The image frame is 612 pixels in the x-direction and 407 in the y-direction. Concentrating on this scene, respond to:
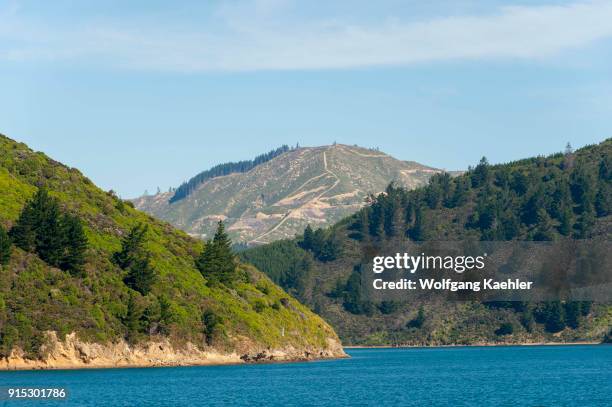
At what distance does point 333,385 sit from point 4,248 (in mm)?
44122

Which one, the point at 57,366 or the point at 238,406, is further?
the point at 57,366

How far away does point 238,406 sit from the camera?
316ft

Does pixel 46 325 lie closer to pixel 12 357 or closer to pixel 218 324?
pixel 12 357

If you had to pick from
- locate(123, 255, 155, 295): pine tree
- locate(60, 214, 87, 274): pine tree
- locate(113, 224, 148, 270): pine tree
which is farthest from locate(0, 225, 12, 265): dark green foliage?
locate(113, 224, 148, 270): pine tree

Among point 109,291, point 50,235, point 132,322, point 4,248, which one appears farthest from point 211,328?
point 4,248

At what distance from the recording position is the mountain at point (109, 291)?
A: 13362 centimetres

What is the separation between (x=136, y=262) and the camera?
151250 millimetres

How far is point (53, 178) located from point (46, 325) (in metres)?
41.8

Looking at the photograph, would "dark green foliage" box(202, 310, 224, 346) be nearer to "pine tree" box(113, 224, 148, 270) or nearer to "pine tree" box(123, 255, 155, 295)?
"pine tree" box(123, 255, 155, 295)

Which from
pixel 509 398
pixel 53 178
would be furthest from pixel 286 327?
pixel 509 398

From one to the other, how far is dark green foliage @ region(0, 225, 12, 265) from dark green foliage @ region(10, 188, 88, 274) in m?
4.18

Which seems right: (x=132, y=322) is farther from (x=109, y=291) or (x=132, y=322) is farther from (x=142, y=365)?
(x=109, y=291)

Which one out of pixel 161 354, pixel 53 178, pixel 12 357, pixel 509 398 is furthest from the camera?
pixel 53 178

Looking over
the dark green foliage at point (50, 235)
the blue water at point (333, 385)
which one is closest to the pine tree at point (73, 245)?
the dark green foliage at point (50, 235)
